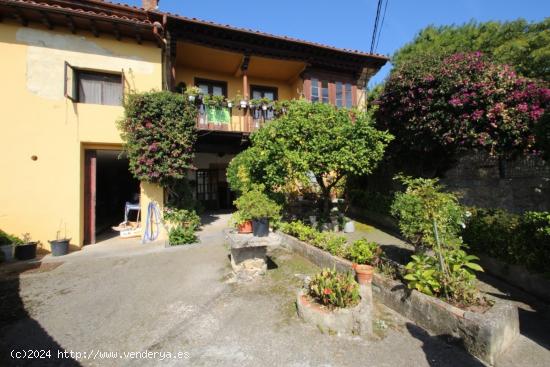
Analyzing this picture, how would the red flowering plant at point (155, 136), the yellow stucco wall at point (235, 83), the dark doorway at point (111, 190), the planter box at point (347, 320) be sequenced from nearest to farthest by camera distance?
the planter box at point (347, 320)
the red flowering plant at point (155, 136)
the yellow stucco wall at point (235, 83)
the dark doorway at point (111, 190)

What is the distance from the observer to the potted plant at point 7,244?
25.3 feet

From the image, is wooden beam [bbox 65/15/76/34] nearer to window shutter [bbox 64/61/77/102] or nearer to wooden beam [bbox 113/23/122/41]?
wooden beam [bbox 113/23/122/41]

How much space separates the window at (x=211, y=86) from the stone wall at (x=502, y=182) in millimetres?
10051

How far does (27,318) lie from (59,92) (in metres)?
7.29

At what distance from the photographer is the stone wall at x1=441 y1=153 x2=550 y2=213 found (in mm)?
7109

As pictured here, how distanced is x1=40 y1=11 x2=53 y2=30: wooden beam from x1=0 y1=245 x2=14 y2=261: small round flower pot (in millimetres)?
6806

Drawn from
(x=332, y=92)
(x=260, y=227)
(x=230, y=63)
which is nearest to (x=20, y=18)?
(x=230, y=63)

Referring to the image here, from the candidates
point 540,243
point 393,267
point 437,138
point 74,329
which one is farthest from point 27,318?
point 437,138

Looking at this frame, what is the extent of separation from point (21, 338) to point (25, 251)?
539 centimetres

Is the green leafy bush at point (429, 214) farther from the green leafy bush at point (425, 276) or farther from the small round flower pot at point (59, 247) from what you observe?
the small round flower pot at point (59, 247)

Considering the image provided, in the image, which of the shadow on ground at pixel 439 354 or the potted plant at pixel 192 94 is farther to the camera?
the potted plant at pixel 192 94

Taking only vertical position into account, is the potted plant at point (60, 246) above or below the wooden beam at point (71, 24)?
below

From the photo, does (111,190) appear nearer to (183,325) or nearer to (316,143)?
(316,143)

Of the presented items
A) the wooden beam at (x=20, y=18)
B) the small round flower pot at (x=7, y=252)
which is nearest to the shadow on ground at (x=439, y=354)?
the small round flower pot at (x=7, y=252)
